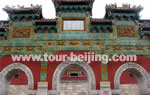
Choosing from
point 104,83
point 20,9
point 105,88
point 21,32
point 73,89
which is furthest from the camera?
point 73,89

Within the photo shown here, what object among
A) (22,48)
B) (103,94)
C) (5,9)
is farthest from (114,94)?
(5,9)

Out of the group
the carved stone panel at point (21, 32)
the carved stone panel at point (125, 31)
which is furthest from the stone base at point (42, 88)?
the carved stone panel at point (125, 31)

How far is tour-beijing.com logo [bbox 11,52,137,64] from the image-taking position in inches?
586

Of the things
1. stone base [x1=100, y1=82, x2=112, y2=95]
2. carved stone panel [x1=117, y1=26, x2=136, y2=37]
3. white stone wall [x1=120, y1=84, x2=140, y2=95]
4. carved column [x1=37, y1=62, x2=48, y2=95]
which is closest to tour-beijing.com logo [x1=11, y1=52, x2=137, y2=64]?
carved column [x1=37, y1=62, x2=48, y2=95]

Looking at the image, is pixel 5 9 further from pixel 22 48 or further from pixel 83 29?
pixel 83 29

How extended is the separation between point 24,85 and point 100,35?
11.0 metres

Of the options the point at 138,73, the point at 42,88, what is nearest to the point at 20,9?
the point at 42,88

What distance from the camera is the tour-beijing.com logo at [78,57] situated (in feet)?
48.8

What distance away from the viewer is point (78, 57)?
14.9 metres

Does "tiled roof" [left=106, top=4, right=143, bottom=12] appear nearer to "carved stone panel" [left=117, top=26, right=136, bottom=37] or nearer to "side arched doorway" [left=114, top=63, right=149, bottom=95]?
"carved stone panel" [left=117, top=26, right=136, bottom=37]

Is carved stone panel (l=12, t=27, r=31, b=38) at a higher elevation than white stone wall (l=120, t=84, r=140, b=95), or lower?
higher

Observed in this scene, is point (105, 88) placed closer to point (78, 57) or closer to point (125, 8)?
point (78, 57)

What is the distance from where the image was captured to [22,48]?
15.3m

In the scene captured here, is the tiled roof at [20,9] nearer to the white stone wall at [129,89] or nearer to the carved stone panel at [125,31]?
the carved stone panel at [125,31]
